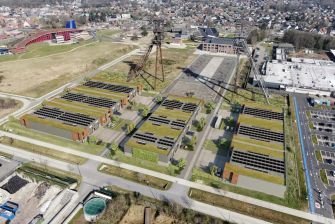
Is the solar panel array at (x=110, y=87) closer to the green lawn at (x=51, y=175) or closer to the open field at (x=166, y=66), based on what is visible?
the open field at (x=166, y=66)

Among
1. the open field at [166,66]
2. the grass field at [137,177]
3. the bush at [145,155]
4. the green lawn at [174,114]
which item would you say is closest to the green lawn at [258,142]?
the green lawn at [174,114]

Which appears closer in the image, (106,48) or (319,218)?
(319,218)


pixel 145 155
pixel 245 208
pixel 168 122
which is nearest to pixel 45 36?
pixel 168 122

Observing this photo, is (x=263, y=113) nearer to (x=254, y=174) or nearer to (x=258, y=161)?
(x=258, y=161)

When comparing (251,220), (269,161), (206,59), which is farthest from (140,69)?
(251,220)

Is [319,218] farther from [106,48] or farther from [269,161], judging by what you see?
[106,48]

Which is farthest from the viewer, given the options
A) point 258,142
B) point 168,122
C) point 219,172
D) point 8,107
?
point 8,107
